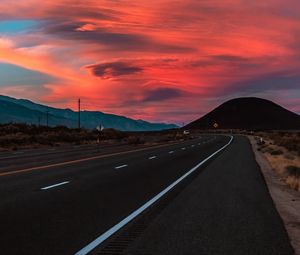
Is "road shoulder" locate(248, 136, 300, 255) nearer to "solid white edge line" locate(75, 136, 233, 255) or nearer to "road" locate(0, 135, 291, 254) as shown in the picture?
"road" locate(0, 135, 291, 254)

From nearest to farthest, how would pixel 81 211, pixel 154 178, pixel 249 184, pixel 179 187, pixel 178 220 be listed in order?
pixel 178 220, pixel 81 211, pixel 179 187, pixel 249 184, pixel 154 178

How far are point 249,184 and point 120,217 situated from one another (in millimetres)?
7297

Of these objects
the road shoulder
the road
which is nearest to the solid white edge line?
the road

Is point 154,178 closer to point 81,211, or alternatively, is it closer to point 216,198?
point 216,198

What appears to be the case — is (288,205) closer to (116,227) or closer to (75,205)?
(75,205)

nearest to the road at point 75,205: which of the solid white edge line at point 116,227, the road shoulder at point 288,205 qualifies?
the solid white edge line at point 116,227

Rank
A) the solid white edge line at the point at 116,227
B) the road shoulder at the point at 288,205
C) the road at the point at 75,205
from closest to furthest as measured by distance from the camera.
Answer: the solid white edge line at the point at 116,227 → the road at the point at 75,205 → the road shoulder at the point at 288,205

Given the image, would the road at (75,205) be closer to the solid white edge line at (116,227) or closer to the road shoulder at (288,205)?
the solid white edge line at (116,227)

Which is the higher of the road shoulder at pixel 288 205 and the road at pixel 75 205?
the road at pixel 75 205

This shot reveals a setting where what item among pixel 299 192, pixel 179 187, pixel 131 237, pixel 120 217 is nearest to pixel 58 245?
pixel 131 237

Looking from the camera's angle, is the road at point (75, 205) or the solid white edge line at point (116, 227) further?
the road at point (75, 205)

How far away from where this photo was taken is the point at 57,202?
11102 millimetres

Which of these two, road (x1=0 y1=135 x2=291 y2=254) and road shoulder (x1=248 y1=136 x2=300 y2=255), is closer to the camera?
road (x1=0 y1=135 x2=291 y2=254)

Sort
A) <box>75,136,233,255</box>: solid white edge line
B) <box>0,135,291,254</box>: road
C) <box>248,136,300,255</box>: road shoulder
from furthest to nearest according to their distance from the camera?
<box>248,136,300,255</box>: road shoulder, <box>0,135,291,254</box>: road, <box>75,136,233,255</box>: solid white edge line
